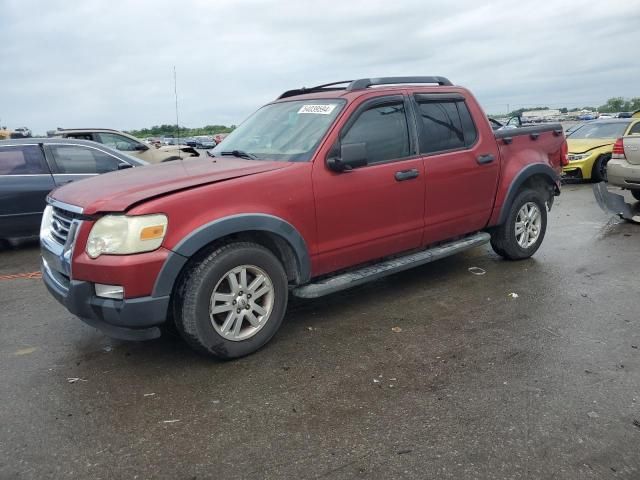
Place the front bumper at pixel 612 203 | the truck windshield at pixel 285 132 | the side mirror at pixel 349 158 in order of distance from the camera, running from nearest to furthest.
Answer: the side mirror at pixel 349 158, the truck windshield at pixel 285 132, the front bumper at pixel 612 203

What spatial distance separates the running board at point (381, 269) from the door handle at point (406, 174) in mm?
711

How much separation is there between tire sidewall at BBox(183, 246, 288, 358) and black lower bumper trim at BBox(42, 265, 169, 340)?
219mm

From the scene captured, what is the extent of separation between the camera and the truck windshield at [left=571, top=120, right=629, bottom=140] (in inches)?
493

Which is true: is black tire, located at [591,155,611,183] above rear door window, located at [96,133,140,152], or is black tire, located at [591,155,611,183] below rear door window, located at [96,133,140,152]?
below

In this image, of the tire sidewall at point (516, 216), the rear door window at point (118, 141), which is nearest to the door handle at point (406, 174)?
the tire sidewall at point (516, 216)

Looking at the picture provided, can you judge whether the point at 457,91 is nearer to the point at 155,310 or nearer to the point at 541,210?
the point at 541,210

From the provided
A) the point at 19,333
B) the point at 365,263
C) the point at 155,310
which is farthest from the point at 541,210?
the point at 19,333

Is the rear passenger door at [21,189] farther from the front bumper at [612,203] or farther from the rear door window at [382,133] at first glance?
the front bumper at [612,203]

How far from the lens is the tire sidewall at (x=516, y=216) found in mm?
5465

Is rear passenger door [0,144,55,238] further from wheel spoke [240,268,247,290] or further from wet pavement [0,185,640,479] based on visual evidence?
wheel spoke [240,268,247,290]

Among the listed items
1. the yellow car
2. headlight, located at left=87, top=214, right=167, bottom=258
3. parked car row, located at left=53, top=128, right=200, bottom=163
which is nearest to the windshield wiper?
headlight, located at left=87, top=214, right=167, bottom=258

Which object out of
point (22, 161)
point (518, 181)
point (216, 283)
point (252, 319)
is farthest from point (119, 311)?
point (22, 161)

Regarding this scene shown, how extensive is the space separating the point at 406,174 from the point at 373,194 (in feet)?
1.34

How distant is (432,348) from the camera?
145 inches
